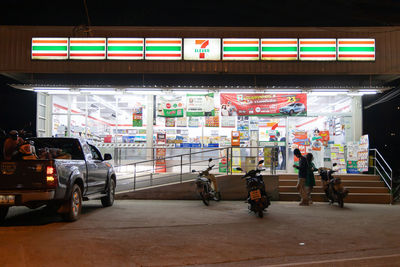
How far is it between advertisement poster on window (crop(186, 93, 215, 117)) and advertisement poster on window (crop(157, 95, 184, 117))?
0.33 metres

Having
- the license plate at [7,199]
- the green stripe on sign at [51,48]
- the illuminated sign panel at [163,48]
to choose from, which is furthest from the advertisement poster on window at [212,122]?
the license plate at [7,199]

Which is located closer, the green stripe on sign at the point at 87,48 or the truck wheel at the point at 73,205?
the truck wheel at the point at 73,205

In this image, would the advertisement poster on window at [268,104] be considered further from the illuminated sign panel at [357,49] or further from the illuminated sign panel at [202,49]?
the illuminated sign panel at [357,49]

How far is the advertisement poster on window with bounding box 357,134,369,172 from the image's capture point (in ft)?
46.3

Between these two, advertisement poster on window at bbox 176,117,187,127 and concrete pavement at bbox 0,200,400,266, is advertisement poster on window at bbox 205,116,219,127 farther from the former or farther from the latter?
concrete pavement at bbox 0,200,400,266

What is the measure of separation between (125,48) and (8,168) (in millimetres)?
8248

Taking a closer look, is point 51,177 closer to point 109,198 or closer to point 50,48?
point 109,198

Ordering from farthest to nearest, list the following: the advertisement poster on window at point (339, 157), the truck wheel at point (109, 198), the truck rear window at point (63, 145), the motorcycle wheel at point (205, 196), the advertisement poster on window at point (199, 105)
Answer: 1. the advertisement poster on window at point (199, 105)
2. the advertisement poster on window at point (339, 157)
3. the motorcycle wheel at point (205, 196)
4. the truck wheel at point (109, 198)
5. the truck rear window at point (63, 145)

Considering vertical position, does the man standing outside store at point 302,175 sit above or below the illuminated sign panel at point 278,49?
below

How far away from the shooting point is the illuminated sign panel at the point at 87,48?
47.0ft

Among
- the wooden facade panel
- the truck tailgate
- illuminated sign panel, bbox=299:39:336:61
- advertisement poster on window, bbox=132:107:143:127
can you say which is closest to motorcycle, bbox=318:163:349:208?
the wooden facade panel

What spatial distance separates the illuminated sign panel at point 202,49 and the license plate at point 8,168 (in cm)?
860

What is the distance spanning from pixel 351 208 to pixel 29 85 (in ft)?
40.4

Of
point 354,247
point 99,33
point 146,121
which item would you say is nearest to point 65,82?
point 99,33
